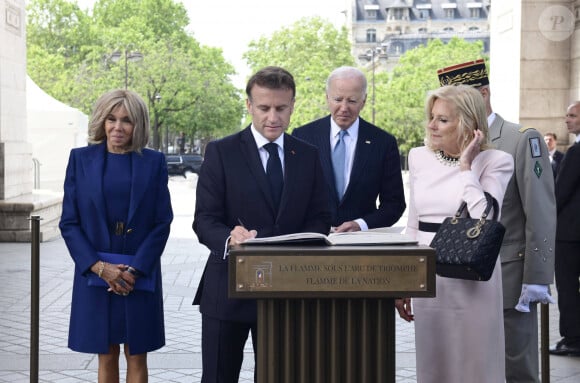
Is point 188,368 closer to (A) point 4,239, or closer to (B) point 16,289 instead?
(B) point 16,289

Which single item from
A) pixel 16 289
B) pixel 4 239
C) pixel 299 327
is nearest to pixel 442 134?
pixel 299 327

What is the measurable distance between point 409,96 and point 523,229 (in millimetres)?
66998

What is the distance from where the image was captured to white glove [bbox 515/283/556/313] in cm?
500

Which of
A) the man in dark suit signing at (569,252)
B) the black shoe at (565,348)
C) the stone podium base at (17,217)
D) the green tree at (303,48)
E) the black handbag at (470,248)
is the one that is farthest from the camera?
the green tree at (303,48)

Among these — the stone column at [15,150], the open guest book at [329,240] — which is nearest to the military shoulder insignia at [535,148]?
the open guest book at [329,240]

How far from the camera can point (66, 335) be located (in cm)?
845

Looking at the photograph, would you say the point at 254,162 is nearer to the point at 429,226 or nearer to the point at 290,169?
the point at 290,169

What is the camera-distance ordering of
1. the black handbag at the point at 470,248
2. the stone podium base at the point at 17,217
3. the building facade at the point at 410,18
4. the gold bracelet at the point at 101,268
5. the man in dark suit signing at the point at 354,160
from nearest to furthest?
the black handbag at the point at 470,248
the gold bracelet at the point at 101,268
the man in dark suit signing at the point at 354,160
the stone podium base at the point at 17,217
the building facade at the point at 410,18

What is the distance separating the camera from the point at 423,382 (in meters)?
4.41

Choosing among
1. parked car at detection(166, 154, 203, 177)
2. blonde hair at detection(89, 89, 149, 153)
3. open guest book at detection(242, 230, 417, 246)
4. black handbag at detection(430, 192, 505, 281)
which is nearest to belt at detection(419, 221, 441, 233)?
black handbag at detection(430, 192, 505, 281)

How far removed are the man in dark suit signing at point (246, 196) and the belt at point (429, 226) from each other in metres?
0.51

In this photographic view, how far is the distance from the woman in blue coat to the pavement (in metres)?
1.90

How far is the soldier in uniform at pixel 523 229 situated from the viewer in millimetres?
5012

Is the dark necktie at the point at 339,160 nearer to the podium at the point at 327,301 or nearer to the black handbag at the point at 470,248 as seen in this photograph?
the black handbag at the point at 470,248
